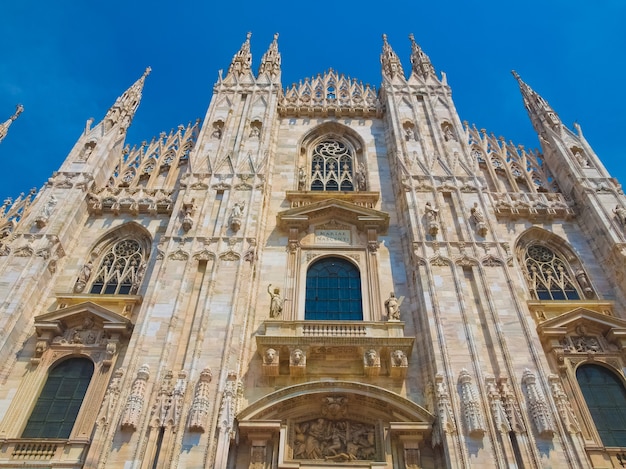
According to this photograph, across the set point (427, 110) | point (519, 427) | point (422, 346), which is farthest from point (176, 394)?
point (427, 110)

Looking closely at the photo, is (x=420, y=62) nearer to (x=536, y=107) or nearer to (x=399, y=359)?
(x=536, y=107)

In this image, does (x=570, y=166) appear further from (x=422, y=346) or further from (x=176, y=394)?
(x=176, y=394)

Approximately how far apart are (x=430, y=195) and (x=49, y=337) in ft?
39.8

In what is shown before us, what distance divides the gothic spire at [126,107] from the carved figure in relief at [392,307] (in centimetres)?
1288

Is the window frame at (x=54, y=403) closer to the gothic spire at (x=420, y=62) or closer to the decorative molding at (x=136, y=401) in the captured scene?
the decorative molding at (x=136, y=401)

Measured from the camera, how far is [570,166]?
1867cm

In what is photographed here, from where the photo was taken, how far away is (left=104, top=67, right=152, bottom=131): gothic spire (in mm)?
20781

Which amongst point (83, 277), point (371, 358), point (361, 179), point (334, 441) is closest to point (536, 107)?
point (361, 179)

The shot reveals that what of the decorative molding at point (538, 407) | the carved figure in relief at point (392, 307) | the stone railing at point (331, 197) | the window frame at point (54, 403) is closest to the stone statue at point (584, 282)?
the decorative molding at point (538, 407)

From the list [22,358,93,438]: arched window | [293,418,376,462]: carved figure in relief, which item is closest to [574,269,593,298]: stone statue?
[293,418,376,462]: carved figure in relief

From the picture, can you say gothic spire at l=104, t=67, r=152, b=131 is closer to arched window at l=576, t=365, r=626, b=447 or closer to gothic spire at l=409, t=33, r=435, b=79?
gothic spire at l=409, t=33, r=435, b=79

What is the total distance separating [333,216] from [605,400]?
9.38 metres

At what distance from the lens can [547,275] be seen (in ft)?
54.1

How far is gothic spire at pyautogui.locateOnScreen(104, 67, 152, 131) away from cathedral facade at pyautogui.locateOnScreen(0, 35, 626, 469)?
0.42ft
